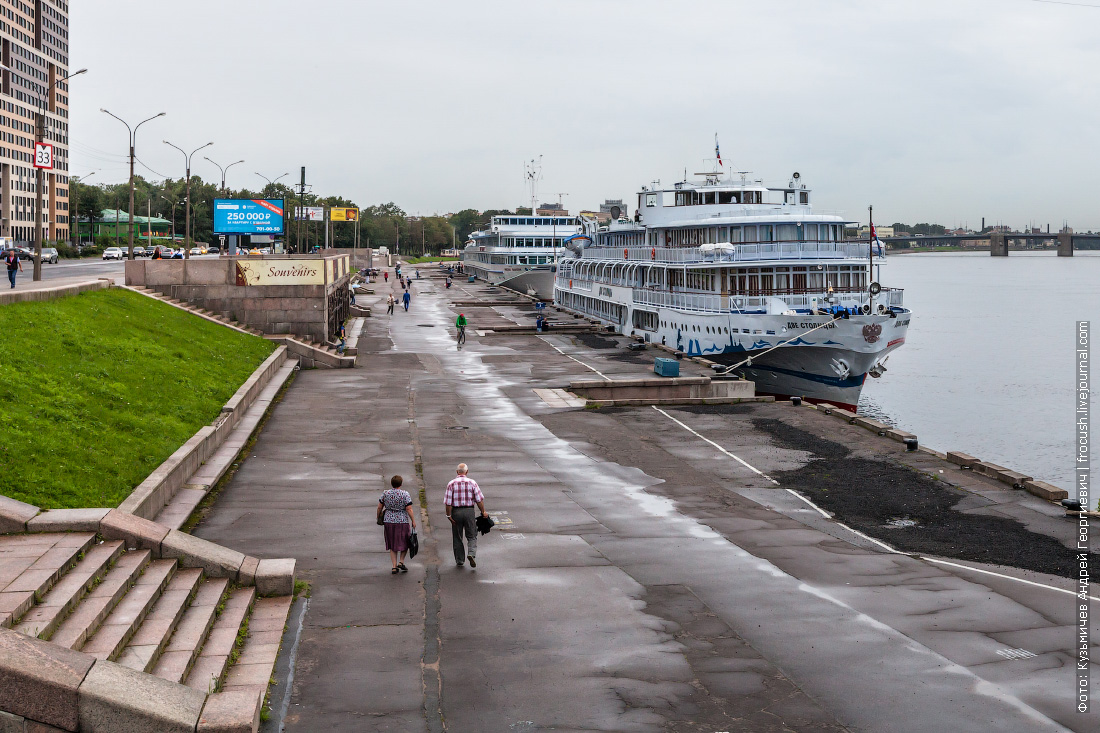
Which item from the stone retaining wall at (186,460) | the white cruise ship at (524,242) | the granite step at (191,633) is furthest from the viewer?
the white cruise ship at (524,242)

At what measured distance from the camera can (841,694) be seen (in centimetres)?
1117

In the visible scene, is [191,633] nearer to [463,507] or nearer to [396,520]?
[396,520]

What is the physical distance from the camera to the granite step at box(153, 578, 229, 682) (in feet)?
35.3

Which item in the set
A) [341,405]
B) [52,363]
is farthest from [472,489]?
[341,405]

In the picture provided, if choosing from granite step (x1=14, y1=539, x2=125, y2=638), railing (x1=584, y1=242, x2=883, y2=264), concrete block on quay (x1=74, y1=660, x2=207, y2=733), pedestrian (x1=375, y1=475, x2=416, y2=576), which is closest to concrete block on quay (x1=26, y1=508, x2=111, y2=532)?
granite step (x1=14, y1=539, x2=125, y2=638)

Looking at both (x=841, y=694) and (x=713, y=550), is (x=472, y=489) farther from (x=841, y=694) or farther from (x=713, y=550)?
(x=841, y=694)

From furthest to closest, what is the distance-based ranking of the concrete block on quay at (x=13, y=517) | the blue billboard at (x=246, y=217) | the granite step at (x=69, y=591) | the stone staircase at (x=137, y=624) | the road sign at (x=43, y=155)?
the blue billboard at (x=246, y=217) < the road sign at (x=43, y=155) < the concrete block on quay at (x=13, y=517) < the granite step at (x=69, y=591) < the stone staircase at (x=137, y=624)

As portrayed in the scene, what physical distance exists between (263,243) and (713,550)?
147362mm

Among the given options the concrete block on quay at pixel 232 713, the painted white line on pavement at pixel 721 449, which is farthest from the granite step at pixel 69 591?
the painted white line on pavement at pixel 721 449

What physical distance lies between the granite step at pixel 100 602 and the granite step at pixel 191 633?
797 millimetres

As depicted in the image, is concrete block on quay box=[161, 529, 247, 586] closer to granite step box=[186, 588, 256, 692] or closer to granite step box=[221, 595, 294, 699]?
granite step box=[186, 588, 256, 692]

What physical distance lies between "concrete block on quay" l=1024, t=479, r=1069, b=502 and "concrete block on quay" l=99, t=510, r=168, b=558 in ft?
57.8

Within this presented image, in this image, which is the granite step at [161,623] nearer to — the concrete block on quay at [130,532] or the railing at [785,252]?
the concrete block on quay at [130,532]

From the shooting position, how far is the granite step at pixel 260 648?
432 inches
